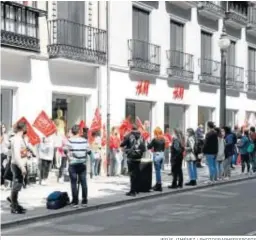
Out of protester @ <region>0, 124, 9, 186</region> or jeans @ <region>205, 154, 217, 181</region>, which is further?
jeans @ <region>205, 154, 217, 181</region>

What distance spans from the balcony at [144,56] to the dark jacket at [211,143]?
5502mm

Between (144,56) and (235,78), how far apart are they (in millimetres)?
8760

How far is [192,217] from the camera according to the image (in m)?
11.5

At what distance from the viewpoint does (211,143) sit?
696 inches

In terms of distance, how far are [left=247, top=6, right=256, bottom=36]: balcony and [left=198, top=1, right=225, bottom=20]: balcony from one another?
12.4ft

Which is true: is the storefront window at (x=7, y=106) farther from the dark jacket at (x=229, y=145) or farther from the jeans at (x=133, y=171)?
the dark jacket at (x=229, y=145)

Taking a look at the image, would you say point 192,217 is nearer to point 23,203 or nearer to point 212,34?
point 23,203

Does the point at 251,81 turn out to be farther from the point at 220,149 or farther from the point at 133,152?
the point at 133,152

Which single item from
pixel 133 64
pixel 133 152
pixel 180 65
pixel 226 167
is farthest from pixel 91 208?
pixel 180 65

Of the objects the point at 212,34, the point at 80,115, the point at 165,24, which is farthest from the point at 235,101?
the point at 80,115

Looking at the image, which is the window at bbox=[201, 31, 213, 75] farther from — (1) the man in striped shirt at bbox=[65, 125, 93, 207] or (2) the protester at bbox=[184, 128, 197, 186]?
(1) the man in striped shirt at bbox=[65, 125, 93, 207]

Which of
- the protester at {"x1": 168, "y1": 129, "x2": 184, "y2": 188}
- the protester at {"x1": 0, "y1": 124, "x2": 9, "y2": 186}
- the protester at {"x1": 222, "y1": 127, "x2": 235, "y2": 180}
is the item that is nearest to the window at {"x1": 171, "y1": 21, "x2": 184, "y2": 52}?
the protester at {"x1": 222, "y1": 127, "x2": 235, "y2": 180}

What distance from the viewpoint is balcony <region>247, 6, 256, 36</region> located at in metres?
31.5

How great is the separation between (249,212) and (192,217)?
1.38 metres
